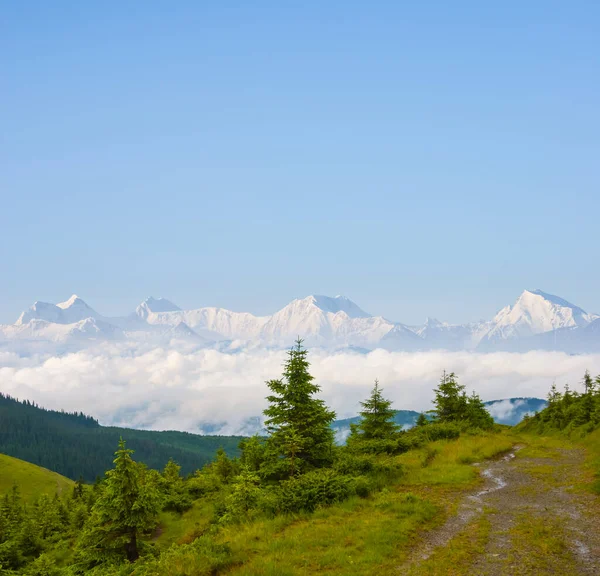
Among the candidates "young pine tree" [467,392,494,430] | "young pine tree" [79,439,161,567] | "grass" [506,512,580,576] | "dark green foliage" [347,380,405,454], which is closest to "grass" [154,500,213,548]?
"young pine tree" [79,439,161,567]

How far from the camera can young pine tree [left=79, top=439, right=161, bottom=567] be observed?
24.8m

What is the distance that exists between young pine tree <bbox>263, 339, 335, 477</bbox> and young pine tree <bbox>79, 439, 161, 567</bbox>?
7437 mm

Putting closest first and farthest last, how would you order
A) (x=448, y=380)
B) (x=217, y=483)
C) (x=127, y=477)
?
(x=127, y=477)
(x=217, y=483)
(x=448, y=380)

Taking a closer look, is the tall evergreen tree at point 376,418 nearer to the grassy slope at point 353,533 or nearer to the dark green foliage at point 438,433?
the dark green foliage at point 438,433

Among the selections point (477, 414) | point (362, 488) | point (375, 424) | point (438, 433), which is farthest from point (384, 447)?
point (477, 414)

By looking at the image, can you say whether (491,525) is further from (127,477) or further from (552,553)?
(127,477)

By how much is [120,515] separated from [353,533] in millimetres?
16740

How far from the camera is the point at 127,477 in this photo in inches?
993

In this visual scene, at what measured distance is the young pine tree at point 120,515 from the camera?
→ 24.8 m

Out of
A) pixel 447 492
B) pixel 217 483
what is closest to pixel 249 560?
pixel 447 492

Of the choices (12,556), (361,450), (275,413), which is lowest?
(12,556)

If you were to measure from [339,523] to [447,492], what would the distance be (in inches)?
262

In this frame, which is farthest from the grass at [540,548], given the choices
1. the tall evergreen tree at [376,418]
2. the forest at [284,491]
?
the tall evergreen tree at [376,418]

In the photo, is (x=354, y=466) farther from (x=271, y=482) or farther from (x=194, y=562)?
(x=194, y=562)
